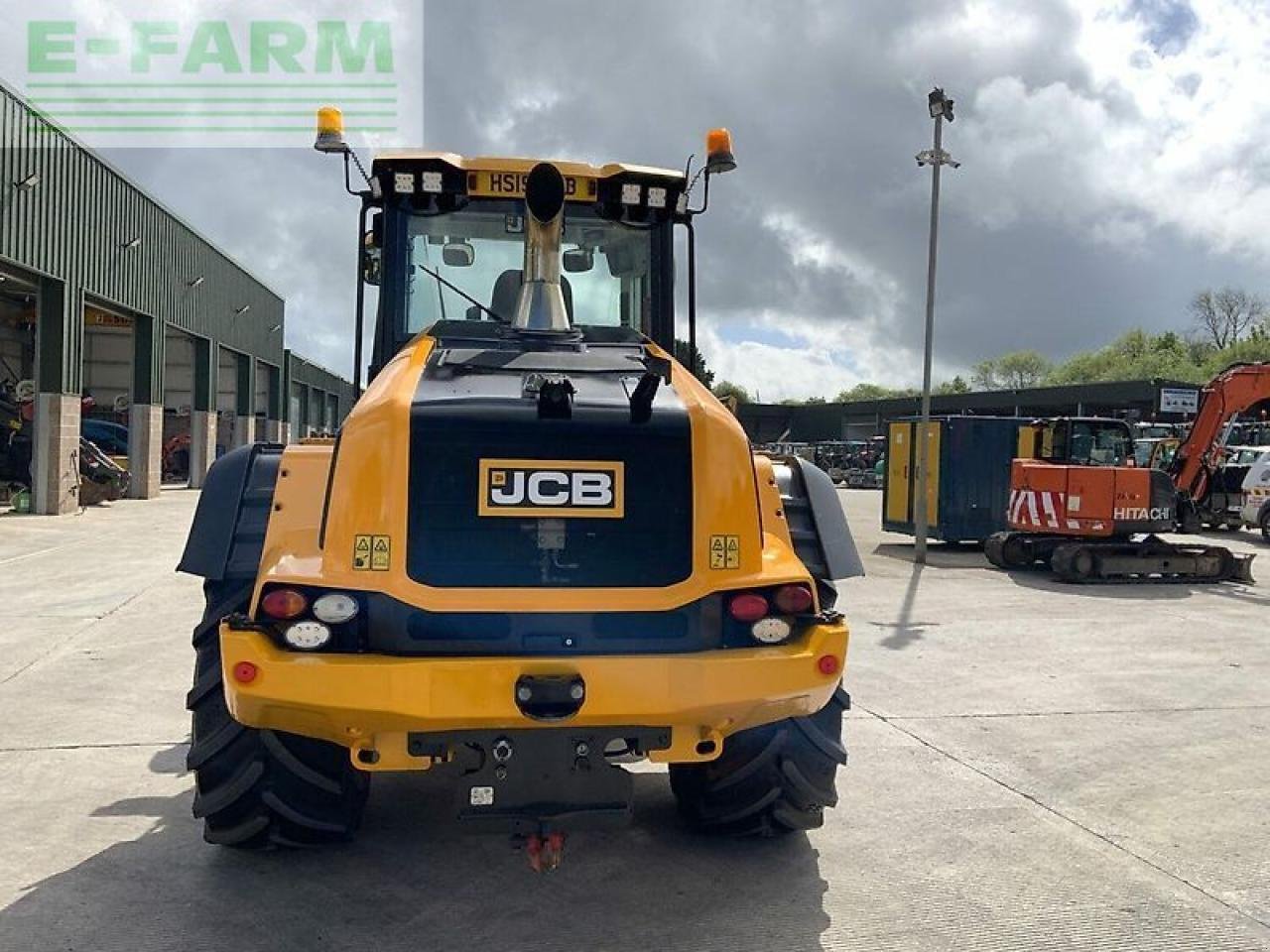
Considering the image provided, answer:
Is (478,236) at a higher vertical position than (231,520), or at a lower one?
higher

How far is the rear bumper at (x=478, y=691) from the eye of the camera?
3439 mm

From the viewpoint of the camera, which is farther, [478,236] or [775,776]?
[478,236]

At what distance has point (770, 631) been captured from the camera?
3799 mm

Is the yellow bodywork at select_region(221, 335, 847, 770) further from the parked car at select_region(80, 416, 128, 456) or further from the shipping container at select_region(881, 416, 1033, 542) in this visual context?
the parked car at select_region(80, 416, 128, 456)

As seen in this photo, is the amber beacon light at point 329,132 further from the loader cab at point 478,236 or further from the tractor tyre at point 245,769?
the tractor tyre at point 245,769

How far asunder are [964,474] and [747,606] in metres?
16.2

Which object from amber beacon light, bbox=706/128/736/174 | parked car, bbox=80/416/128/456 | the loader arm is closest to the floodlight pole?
the loader arm

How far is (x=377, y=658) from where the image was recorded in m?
3.52

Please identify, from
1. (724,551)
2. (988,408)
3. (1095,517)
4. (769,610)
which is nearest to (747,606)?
(769,610)

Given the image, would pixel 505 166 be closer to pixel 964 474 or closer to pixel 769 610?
pixel 769 610

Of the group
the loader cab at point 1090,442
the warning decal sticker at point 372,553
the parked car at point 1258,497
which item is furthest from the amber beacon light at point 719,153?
the parked car at point 1258,497

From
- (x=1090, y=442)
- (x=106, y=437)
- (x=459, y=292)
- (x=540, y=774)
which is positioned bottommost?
(x=540, y=774)

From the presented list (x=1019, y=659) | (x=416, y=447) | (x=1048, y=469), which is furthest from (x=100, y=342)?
(x=416, y=447)

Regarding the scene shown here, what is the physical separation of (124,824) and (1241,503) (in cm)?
2263
